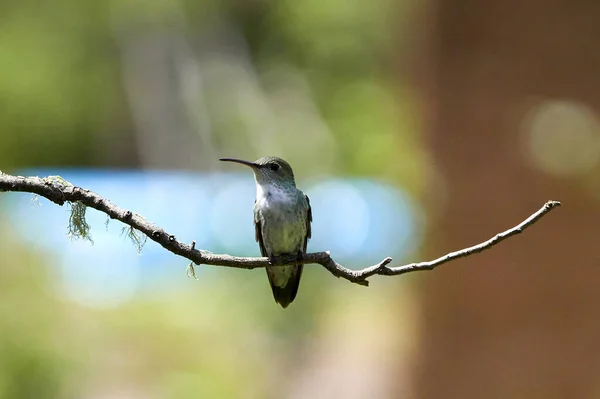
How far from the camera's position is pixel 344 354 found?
6.76 metres

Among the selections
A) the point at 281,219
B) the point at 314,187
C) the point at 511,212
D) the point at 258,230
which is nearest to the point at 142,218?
the point at 281,219

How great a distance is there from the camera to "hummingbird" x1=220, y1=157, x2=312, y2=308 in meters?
2.19

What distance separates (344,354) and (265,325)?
1.19 meters

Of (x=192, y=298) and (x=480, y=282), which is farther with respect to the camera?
(x=192, y=298)

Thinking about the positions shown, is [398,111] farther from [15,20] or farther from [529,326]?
[15,20]

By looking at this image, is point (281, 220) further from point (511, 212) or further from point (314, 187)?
point (314, 187)

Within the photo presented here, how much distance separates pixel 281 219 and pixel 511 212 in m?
2.34

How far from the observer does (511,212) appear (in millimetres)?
4133

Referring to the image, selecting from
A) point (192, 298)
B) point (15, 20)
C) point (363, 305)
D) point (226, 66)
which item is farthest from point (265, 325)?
point (15, 20)

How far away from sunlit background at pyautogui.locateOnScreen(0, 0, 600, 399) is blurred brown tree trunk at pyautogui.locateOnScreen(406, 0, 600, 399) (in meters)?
0.01

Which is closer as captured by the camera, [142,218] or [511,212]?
[142,218]

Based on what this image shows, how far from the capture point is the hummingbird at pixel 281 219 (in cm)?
219

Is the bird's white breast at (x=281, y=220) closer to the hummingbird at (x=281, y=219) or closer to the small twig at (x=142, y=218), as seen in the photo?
A: the hummingbird at (x=281, y=219)

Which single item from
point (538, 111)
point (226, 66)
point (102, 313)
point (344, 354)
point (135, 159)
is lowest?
point (344, 354)
